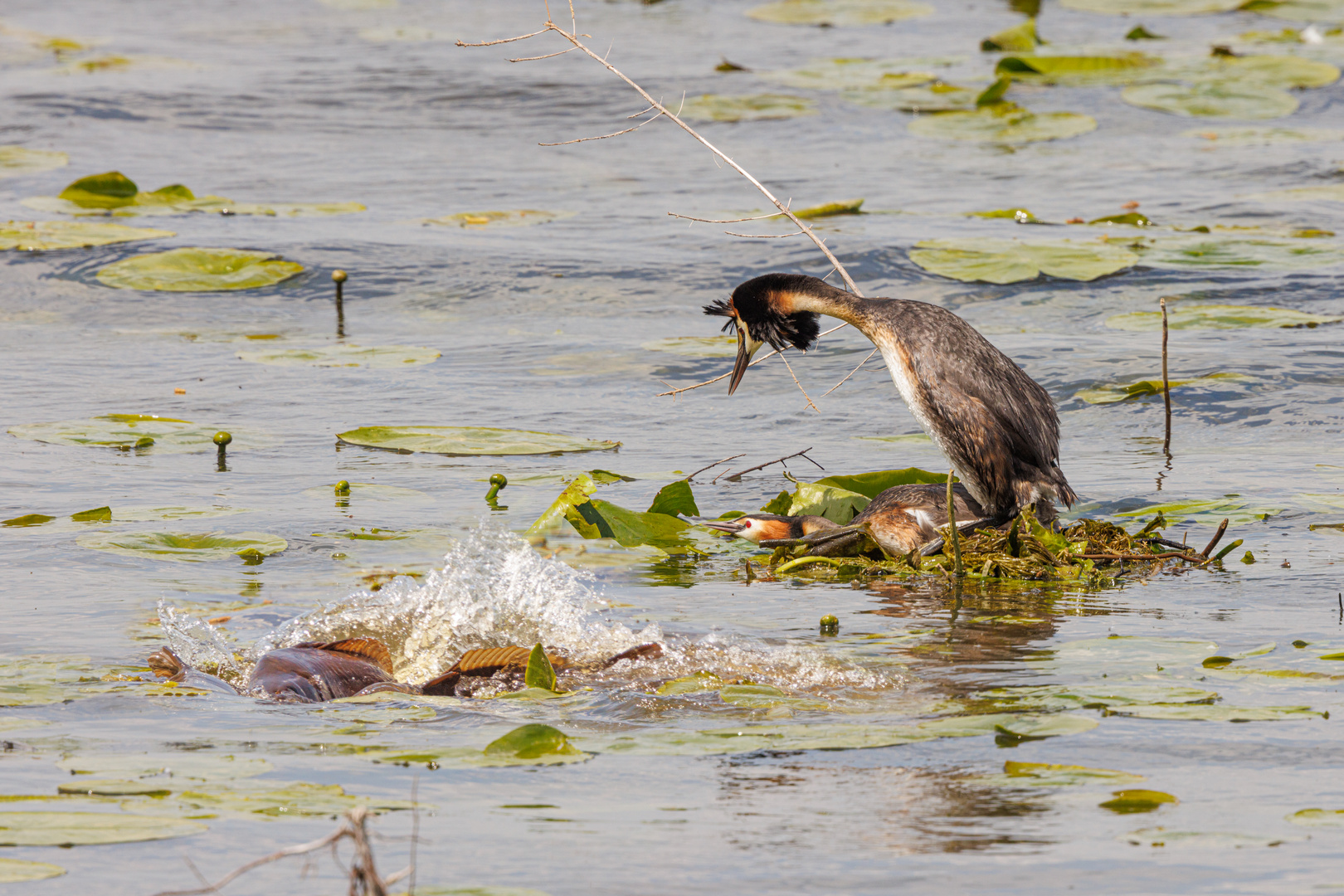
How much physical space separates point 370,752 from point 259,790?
1.14ft

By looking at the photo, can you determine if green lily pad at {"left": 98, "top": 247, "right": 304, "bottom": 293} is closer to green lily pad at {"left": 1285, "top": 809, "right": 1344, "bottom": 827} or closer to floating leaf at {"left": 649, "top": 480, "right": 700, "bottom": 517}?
floating leaf at {"left": 649, "top": 480, "right": 700, "bottom": 517}

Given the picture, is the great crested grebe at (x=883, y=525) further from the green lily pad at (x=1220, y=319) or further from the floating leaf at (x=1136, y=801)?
the green lily pad at (x=1220, y=319)

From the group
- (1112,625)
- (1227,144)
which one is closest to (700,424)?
(1112,625)

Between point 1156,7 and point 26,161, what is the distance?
11.8 metres

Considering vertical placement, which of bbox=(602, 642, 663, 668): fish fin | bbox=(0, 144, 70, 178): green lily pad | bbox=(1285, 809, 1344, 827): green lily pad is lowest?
bbox=(1285, 809, 1344, 827): green lily pad

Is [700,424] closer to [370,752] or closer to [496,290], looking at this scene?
[496,290]

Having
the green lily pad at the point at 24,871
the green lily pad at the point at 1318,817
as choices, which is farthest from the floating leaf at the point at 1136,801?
the green lily pad at the point at 24,871

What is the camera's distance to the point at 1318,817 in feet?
10.1

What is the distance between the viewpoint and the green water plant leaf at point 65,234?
32.1 ft

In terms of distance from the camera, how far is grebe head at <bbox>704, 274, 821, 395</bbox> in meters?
5.87

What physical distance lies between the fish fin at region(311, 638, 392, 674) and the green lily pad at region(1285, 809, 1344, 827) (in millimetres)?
2297

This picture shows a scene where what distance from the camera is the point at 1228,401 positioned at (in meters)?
7.41

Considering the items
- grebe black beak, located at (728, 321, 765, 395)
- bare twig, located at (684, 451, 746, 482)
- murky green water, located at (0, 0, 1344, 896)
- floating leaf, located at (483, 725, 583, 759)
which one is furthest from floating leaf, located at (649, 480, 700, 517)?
floating leaf, located at (483, 725, 583, 759)

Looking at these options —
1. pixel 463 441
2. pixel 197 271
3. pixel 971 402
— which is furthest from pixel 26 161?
pixel 971 402
